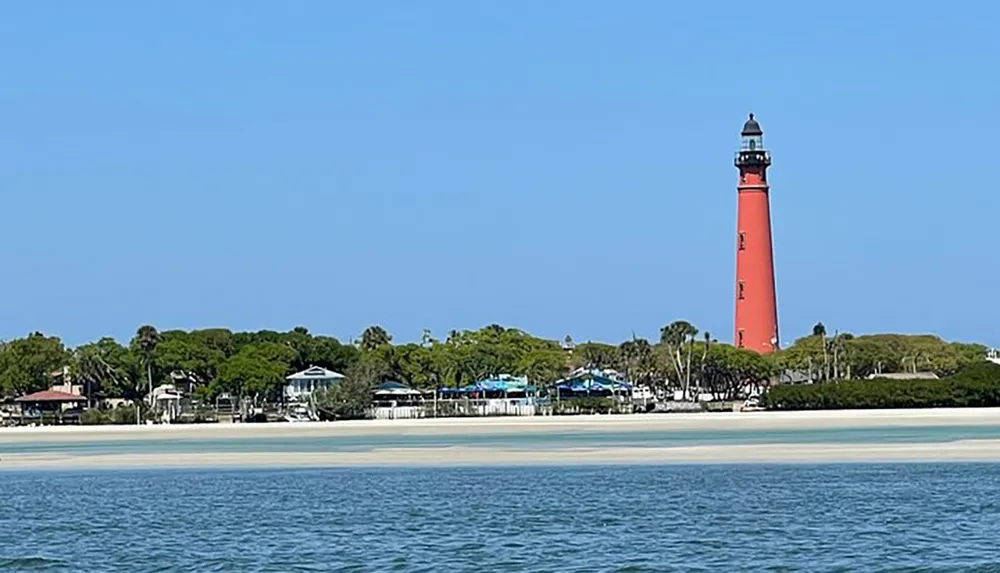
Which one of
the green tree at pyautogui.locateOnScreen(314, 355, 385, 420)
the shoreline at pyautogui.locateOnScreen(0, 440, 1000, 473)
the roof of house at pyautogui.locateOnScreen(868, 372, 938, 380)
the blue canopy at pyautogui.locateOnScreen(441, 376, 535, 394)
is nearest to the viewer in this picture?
the shoreline at pyautogui.locateOnScreen(0, 440, 1000, 473)

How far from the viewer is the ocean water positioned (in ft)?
84.4

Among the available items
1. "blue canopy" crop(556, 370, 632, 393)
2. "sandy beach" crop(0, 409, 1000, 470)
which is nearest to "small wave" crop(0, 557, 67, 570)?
"sandy beach" crop(0, 409, 1000, 470)

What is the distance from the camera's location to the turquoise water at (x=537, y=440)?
5566cm

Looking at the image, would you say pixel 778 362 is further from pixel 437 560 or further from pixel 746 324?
pixel 437 560

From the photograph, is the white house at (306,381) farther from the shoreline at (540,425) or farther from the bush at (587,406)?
the shoreline at (540,425)

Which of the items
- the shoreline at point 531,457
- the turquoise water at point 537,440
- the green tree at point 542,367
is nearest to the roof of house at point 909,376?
the green tree at point 542,367

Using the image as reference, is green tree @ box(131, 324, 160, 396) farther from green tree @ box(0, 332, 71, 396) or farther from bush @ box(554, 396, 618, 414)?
bush @ box(554, 396, 618, 414)

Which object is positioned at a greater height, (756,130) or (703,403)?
(756,130)

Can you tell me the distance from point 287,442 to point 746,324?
45231 millimetres

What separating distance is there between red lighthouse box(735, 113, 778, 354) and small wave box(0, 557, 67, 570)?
74.1 m

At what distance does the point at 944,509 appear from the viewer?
102 feet

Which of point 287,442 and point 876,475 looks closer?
point 876,475

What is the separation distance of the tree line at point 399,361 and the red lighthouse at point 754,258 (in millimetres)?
1362

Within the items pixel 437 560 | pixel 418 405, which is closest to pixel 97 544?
pixel 437 560
